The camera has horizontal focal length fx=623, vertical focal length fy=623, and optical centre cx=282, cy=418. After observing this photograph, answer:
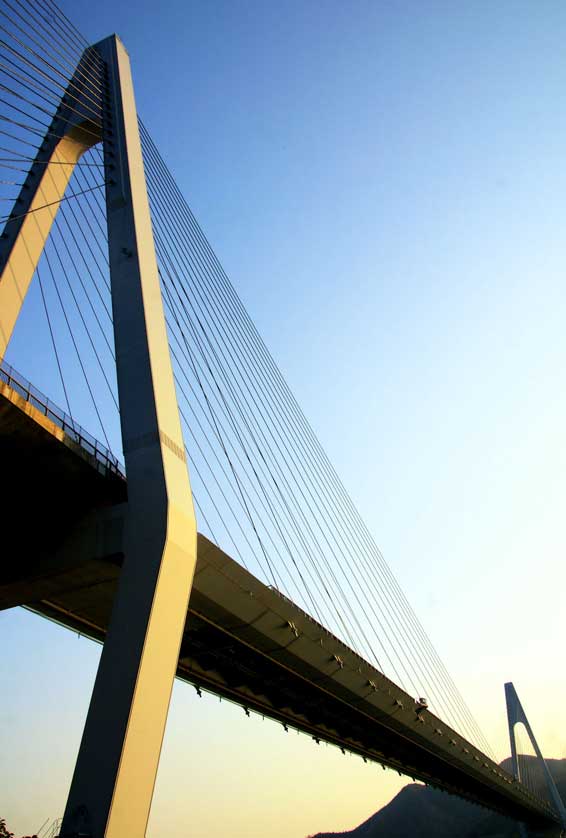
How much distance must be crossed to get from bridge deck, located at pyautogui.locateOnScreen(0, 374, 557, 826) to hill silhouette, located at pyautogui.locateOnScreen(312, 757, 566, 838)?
334ft

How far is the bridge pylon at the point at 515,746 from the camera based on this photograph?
6024cm

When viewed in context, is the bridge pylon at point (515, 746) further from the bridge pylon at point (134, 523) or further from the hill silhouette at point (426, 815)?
the bridge pylon at point (134, 523)

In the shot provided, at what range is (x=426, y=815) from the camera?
5143 inches

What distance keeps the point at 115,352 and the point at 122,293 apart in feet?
4.76

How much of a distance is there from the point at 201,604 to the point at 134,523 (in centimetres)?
586

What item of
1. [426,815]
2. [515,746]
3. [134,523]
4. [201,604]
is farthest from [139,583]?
[426,815]

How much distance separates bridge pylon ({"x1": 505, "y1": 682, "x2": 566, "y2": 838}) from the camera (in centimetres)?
6024

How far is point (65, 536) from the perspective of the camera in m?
12.1

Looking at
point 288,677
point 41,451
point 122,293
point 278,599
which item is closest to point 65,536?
point 41,451

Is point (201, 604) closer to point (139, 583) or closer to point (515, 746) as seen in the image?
point (139, 583)

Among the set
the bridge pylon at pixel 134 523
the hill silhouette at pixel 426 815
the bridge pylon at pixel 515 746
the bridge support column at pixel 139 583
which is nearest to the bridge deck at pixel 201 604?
the bridge pylon at pixel 134 523

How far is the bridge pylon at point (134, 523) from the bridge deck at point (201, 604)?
3.41 ft

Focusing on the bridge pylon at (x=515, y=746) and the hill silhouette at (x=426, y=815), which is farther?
the hill silhouette at (x=426, y=815)

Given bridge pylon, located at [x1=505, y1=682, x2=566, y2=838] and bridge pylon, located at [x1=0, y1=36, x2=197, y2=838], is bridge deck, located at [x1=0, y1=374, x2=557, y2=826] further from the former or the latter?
bridge pylon, located at [x1=505, y1=682, x2=566, y2=838]
